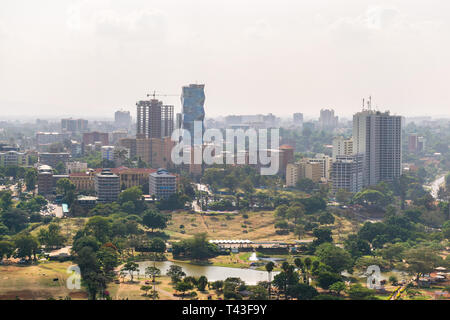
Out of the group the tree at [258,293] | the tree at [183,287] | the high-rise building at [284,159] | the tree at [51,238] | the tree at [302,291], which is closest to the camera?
the tree at [258,293]

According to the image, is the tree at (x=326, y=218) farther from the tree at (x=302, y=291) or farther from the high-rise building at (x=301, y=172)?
the tree at (x=302, y=291)

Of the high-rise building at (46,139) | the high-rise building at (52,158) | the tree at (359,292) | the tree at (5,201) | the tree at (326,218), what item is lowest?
the tree at (359,292)

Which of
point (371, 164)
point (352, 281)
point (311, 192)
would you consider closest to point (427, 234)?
point (352, 281)

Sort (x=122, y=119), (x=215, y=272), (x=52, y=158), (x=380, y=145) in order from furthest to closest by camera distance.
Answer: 1. (x=122, y=119)
2. (x=52, y=158)
3. (x=380, y=145)
4. (x=215, y=272)

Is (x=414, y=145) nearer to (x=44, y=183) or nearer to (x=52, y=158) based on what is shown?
(x=52, y=158)

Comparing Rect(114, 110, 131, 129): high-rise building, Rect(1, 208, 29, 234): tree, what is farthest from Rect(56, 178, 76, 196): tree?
Rect(114, 110, 131, 129): high-rise building

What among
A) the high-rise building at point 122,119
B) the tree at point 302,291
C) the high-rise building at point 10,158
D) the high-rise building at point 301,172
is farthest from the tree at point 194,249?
the high-rise building at point 122,119

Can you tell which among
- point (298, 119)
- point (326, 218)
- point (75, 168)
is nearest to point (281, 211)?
point (326, 218)
